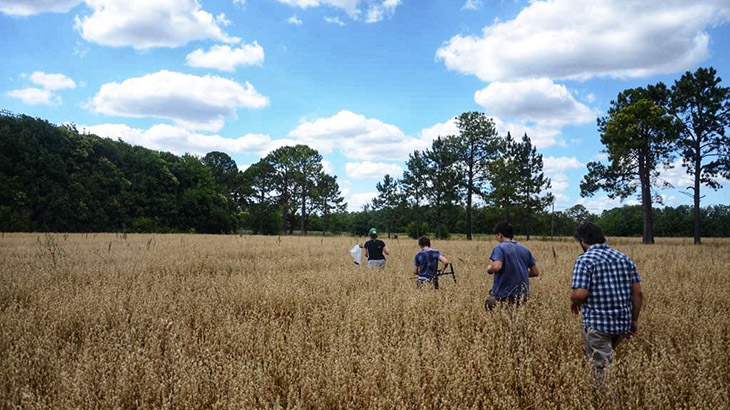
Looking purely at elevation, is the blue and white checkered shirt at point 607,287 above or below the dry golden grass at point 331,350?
above

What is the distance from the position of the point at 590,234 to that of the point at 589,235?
12 mm

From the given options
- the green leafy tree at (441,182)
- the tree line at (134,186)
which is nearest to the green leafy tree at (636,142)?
the green leafy tree at (441,182)

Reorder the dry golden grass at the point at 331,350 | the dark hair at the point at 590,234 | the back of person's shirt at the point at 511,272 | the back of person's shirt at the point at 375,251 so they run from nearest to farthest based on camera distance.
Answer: the dry golden grass at the point at 331,350
the dark hair at the point at 590,234
the back of person's shirt at the point at 511,272
the back of person's shirt at the point at 375,251

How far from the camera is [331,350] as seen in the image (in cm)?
350

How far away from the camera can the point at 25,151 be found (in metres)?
38.3

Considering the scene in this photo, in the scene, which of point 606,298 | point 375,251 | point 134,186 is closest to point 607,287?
point 606,298

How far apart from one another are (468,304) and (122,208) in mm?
48059

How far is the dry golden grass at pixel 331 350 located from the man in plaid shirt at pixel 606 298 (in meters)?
0.24

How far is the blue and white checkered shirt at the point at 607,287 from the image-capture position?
314 centimetres

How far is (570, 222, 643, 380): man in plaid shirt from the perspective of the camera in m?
3.15

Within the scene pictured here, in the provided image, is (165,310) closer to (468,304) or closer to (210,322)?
(210,322)

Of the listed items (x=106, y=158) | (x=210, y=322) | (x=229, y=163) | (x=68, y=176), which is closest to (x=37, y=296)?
(x=210, y=322)

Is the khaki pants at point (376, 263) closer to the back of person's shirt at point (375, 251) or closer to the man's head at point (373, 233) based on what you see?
the back of person's shirt at point (375, 251)

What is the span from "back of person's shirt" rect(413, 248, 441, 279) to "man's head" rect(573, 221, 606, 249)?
11.5 ft
